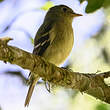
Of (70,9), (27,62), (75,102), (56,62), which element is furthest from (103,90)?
(75,102)

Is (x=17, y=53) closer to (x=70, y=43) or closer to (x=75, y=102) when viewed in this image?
(x=70, y=43)

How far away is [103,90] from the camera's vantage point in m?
4.54

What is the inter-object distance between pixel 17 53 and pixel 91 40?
17.0 ft

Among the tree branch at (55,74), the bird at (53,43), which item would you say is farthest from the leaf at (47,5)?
the tree branch at (55,74)

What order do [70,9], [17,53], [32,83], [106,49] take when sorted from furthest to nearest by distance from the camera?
[106,49]
[70,9]
[32,83]
[17,53]

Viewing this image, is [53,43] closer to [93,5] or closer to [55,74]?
[55,74]

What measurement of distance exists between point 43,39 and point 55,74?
1266 millimetres

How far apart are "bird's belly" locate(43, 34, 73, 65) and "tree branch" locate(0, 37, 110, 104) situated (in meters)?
0.77

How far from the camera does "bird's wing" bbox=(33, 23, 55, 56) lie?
503cm

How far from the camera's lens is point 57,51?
16.9 feet

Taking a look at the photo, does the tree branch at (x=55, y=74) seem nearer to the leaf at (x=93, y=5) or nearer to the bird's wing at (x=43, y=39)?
the leaf at (x=93, y=5)

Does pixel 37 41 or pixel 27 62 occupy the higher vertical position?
pixel 27 62

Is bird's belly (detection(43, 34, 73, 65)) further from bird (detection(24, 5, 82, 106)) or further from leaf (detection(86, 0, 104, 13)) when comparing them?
leaf (detection(86, 0, 104, 13))

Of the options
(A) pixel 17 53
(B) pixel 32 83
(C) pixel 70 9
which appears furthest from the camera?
(C) pixel 70 9
